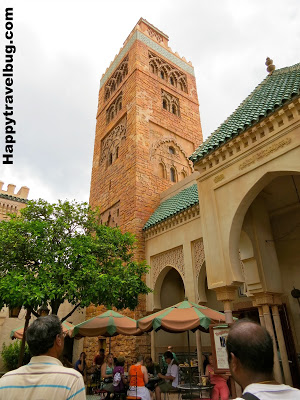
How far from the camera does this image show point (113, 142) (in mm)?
18625

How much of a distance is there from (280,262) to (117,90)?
1579 cm

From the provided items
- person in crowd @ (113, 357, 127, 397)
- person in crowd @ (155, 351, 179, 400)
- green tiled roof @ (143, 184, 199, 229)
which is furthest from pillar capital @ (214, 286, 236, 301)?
green tiled roof @ (143, 184, 199, 229)

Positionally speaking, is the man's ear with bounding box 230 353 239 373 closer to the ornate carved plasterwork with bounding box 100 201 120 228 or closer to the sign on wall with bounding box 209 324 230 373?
the sign on wall with bounding box 209 324 230 373

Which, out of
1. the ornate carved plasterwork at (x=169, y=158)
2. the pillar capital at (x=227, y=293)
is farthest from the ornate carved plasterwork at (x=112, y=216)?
the pillar capital at (x=227, y=293)

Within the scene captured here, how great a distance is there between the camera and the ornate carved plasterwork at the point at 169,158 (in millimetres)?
16375

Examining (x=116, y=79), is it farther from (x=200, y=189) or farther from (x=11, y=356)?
(x=11, y=356)

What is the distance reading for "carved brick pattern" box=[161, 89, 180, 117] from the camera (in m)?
19.2

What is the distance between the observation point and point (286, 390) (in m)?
1.23

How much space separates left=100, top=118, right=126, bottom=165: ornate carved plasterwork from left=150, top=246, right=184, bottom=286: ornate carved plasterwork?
25.6 ft

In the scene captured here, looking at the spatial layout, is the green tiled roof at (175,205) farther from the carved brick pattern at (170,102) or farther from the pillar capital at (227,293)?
the carved brick pattern at (170,102)

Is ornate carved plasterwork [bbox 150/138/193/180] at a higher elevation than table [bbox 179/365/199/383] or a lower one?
higher

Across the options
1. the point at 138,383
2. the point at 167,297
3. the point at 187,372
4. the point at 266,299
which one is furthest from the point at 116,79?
the point at 138,383

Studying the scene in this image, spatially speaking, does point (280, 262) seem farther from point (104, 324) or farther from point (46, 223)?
point (46, 223)

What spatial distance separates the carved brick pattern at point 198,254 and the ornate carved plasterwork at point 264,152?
187 inches
